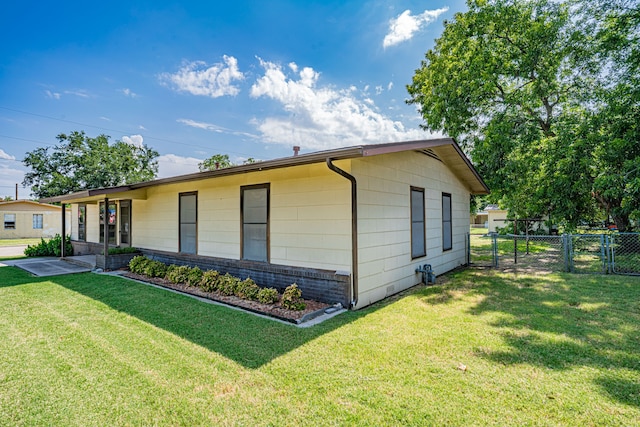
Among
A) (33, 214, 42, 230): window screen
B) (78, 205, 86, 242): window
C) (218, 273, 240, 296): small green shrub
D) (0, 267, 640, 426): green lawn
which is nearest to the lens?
(0, 267, 640, 426): green lawn

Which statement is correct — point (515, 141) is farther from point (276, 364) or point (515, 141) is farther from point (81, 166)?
point (81, 166)

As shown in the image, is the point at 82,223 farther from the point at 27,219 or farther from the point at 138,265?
the point at 27,219

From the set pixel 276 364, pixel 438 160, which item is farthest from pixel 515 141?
pixel 276 364

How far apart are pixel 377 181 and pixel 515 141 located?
7.98 m

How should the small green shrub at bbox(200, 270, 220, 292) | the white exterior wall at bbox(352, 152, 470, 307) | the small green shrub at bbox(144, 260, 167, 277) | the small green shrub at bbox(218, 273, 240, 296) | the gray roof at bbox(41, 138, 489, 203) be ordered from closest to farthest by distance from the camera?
1. the gray roof at bbox(41, 138, 489, 203)
2. the white exterior wall at bbox(352, 152, 470, 307)
3. the small green shrub at bbox(218, 273, 240, 296)
4. the small green shrub at bbox(200, 270, 220, 292)
5. the small green shrub at bbox(144, 260, 167, 277)

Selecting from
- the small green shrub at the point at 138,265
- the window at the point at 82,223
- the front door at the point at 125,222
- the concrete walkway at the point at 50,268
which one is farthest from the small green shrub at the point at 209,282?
the window at the point at 82,223

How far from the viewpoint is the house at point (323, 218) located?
4.84 m

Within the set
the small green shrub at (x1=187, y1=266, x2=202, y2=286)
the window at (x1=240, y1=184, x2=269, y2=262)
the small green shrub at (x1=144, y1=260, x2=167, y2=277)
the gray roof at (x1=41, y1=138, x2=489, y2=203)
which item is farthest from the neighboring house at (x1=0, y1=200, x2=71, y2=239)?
the window at (x1=240, y1=184, x2=269, y2=262)

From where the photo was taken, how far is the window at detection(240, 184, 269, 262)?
595 cm

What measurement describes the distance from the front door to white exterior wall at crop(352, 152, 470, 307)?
28.4ft

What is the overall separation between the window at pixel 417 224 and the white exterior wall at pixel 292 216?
2.50 m

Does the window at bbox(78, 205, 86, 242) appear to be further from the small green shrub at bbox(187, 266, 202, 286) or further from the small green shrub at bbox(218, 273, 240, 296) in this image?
the small green shrub at bbox(218, 273, 240, 296)

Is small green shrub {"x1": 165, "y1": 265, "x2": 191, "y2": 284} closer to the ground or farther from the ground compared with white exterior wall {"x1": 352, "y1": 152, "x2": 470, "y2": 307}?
closer to the ground

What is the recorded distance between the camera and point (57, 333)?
384 cm
